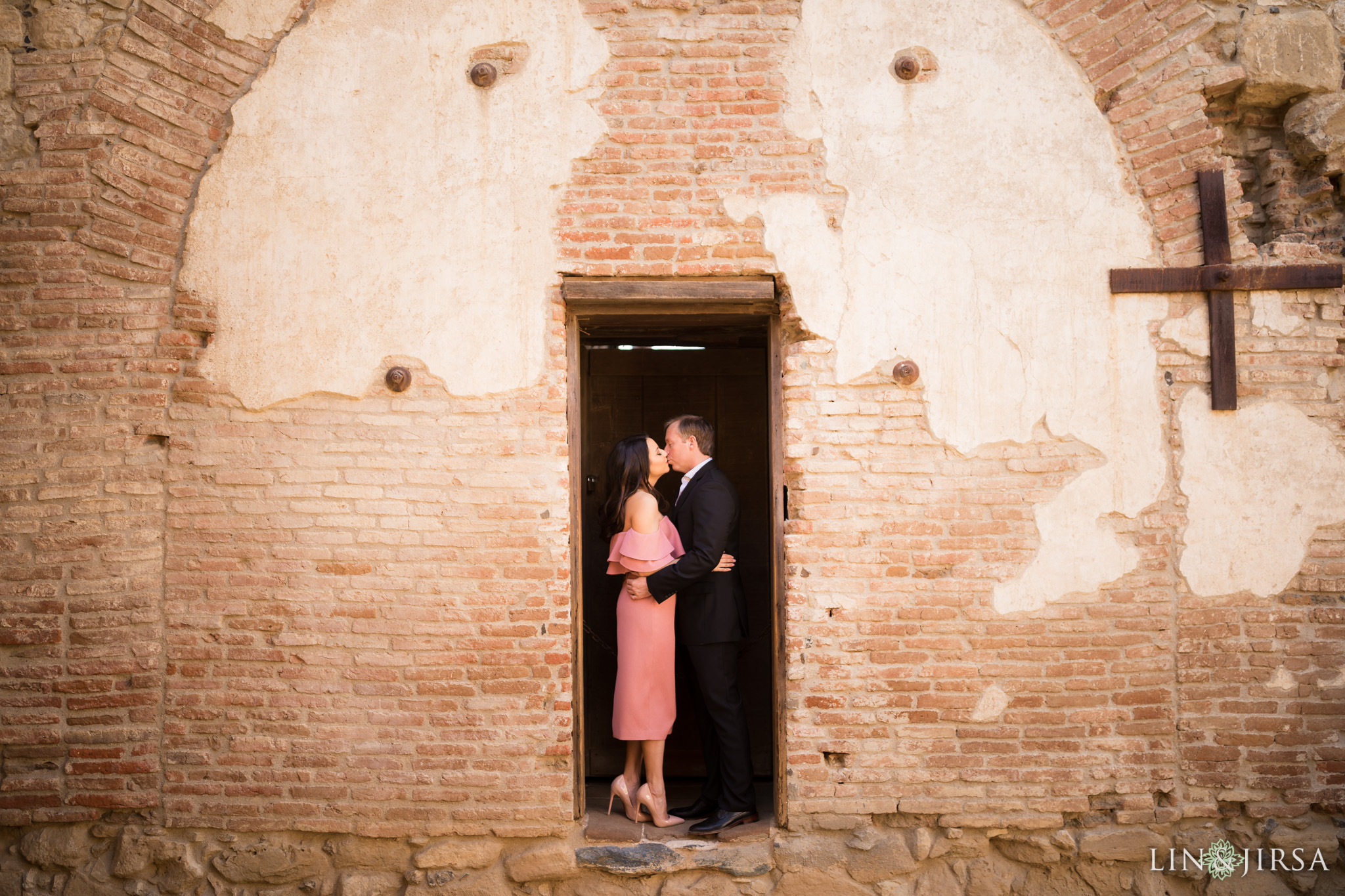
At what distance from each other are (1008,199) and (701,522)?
6.99 ft

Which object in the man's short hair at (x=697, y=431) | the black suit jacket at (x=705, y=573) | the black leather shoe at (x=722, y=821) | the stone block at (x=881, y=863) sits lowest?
the stone block at (x=881, y=863)

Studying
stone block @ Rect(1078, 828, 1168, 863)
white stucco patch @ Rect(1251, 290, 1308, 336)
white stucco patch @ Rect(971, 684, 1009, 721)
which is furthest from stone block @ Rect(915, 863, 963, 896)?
white stucco patch @ Rect(1251, 290, 1308, 336)

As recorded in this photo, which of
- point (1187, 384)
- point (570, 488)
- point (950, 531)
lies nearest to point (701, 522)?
point (570, 488)

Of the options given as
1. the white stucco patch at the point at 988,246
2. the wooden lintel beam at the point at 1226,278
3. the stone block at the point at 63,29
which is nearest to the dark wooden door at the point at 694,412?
the white stucco patch at the point at 988,246

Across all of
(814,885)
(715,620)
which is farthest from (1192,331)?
(814,885)

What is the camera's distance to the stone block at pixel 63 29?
12.9 ft

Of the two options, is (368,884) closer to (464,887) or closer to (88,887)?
(464,887)

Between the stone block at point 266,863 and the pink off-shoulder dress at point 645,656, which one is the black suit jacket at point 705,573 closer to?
the pink off-shoulder dress at point 645,656

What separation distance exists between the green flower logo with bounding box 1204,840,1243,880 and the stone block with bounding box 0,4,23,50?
672cm

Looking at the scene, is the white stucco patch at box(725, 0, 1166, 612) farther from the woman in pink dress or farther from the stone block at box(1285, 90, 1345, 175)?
the woman in pink dress

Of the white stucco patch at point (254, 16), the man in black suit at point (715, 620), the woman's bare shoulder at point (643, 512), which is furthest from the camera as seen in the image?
the woman's bare shoulder at point (643, 512)

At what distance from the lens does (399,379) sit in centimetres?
386

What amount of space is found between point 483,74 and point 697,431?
2019 mm

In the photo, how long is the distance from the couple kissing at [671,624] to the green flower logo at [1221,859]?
2071 millimetres
